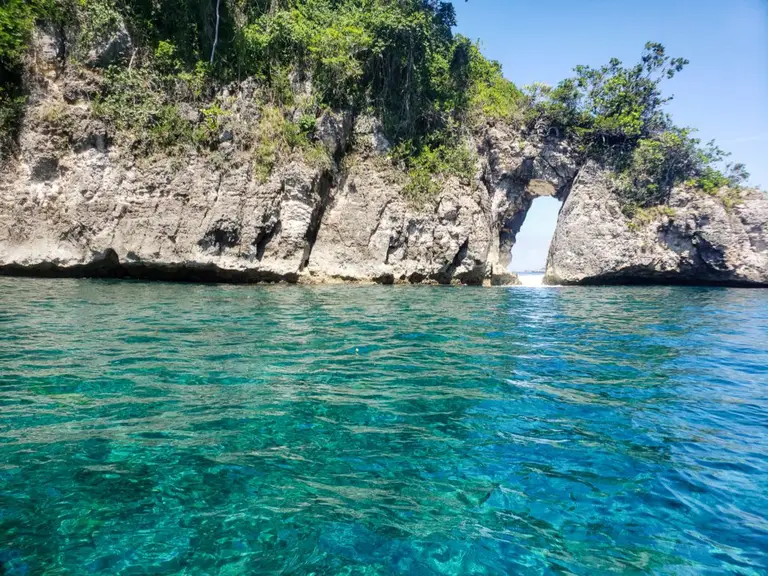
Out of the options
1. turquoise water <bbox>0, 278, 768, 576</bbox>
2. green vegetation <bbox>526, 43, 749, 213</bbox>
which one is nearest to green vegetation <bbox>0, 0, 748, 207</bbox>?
green vegetation <bbox>526, 43, 749, 213</bbox>

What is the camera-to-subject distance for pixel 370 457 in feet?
10.7

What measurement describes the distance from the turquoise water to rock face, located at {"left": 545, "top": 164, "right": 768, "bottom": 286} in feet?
68.0

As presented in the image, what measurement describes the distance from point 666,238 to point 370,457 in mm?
29181

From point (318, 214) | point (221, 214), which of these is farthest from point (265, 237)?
point (318, 214)

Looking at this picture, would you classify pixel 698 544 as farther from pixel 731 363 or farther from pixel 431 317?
pixel 431 317

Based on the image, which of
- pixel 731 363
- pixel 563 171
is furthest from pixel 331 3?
pixel 731 363

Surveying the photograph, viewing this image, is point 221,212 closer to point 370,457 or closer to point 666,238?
point 370,457

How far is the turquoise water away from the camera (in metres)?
2.25

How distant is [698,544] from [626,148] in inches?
1163

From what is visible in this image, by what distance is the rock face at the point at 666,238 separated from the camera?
84.4 feet

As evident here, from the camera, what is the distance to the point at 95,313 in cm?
833

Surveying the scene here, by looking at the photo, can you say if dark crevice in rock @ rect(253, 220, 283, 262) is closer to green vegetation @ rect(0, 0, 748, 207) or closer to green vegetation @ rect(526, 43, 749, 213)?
green vegetation @ rect(0, 0, 748, 207)

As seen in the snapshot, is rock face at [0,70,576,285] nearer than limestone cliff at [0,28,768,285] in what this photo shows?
Yes

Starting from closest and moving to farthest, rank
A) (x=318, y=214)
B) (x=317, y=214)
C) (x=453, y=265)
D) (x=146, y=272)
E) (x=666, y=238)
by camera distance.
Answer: (x=146, y=272) → (x=317, y=214) → (x=318, y=214) → (x=453, y=265) → (x=666, y=238)
